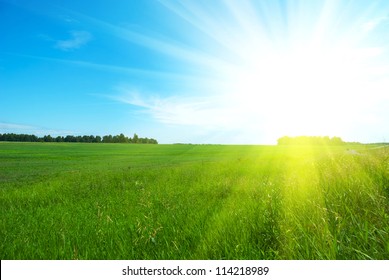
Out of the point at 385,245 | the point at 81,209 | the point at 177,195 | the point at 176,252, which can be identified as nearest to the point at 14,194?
the point at 81,209

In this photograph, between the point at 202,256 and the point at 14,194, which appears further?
the point at 14,194

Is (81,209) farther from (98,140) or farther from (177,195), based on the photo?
(98,140)

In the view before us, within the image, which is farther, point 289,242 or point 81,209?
point 81,209

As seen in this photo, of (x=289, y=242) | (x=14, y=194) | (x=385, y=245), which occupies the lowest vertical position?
(x=14, y=194)

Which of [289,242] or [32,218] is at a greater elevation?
[289,242]

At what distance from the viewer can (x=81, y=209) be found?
7.46 m

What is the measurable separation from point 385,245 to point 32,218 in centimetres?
684

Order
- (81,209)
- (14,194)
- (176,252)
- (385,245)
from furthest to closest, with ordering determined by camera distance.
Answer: (14,194) → (81,209) → (176,252) → (385,245)

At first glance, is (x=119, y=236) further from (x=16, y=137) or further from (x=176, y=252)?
(x=16, y=137)

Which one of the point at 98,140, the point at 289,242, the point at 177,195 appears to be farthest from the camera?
the point at 98,140
